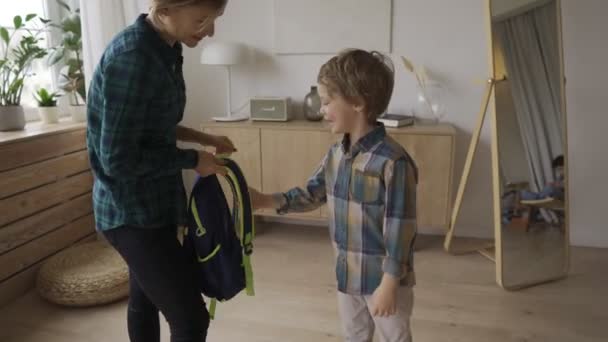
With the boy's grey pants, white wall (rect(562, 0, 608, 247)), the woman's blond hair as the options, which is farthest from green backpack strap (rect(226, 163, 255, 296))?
white wall (rect(562, 0, 608, 247))

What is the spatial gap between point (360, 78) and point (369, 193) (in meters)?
0.29

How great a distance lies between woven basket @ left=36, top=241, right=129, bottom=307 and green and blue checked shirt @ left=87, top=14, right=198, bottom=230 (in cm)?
113

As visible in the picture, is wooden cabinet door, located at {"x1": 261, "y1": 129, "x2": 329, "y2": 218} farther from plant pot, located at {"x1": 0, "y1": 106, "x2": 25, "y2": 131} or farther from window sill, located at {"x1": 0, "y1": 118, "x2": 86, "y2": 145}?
plant pot, located at {"x1": 0, "y1": 106, "x2": 25, "y2": 131}

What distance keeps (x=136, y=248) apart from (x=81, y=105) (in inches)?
77.9

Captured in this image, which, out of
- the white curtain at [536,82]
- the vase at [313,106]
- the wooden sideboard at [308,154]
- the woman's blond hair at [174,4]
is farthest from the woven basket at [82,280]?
the white curtain at [536,82]

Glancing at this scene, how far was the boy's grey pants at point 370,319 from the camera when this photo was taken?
127cm

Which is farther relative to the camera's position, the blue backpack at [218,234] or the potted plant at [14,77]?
the potted plant at [14,77]

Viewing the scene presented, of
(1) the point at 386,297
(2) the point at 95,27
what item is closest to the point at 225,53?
(2) the point at 95,27

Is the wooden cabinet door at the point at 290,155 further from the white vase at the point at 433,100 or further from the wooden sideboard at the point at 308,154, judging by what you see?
the white vase at the point at 433,100

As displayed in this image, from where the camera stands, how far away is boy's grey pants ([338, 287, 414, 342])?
1267 mm

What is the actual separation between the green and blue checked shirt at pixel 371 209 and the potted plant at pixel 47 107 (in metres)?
2.00

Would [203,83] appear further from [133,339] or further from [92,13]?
[133,339]

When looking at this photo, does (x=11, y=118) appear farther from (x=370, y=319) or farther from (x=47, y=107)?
(x=370, y=319)

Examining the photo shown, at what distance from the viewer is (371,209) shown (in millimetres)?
1213
